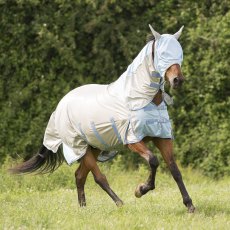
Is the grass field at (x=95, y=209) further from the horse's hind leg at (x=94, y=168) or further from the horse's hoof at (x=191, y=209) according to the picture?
the horse's hind leg at (x=94, y=168)

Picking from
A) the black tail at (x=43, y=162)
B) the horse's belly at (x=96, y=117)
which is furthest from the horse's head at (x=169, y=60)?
the black tail at (x=43, y=162)

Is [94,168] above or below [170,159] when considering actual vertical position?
below

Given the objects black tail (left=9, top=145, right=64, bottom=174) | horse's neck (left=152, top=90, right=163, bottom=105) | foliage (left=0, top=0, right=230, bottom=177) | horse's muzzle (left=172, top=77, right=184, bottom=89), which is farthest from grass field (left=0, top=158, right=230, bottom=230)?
foliage (left=0, top=0, right=230, bottom=177)

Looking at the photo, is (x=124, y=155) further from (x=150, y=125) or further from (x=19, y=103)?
(x=150, y=125)

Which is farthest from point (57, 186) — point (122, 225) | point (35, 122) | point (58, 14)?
point (122, 225)

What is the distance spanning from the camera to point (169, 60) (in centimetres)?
773

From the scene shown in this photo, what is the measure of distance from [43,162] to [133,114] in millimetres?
2173

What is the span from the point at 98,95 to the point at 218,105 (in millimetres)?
6518

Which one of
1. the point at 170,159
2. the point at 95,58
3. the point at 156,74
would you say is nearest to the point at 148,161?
the point at 170,159

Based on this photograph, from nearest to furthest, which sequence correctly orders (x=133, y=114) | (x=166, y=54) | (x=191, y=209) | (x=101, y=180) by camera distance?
(x=166, y=54) → (x=191, y=209) → (x=133, y=114) → (x=101, y=180)

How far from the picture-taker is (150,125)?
7.96 metres

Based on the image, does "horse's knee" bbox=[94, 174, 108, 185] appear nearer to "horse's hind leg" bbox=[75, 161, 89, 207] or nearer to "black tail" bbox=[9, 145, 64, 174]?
"horse's hind leg" bbox=[75, 161, 89, 207]

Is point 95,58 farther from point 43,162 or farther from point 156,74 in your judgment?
point 156,74

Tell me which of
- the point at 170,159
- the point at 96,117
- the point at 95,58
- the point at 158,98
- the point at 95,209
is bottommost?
the point at 95,58
